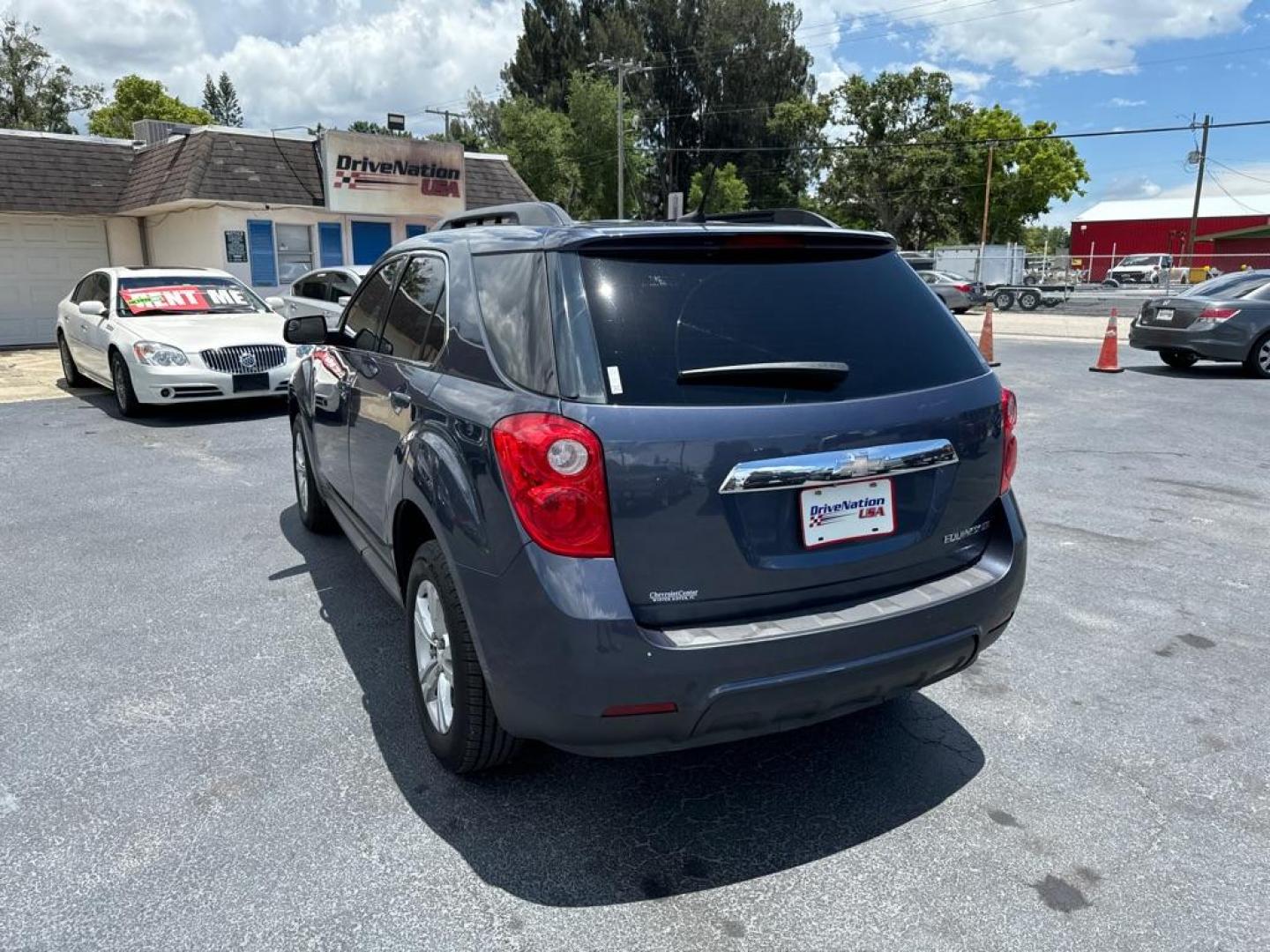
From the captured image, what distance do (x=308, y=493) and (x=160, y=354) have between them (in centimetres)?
490

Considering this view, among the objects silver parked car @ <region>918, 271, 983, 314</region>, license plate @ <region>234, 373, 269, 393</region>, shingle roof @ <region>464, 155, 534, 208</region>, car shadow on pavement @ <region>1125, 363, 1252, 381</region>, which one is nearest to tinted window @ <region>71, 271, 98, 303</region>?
license plate @ <region>234, 373, 269, 393</region>

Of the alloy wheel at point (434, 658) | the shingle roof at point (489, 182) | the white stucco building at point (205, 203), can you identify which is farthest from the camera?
the shingle roof at point (489, 182)

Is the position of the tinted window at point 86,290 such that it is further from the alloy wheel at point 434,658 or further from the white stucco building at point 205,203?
the alloy wheel at point 434,658

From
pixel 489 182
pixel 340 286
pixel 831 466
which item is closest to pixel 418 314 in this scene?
pixel 831 466

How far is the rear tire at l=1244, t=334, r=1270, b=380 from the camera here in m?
12.2

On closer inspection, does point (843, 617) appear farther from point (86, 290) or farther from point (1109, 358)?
point (1109, 358)

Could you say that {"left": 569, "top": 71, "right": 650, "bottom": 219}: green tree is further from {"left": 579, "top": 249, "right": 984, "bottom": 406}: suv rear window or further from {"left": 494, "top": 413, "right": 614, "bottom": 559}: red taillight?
{"left": 494, "top": 413, "right": 614, "bottom": 559}: red taillight

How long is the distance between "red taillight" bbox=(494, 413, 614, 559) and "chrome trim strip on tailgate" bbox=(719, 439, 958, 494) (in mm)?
331

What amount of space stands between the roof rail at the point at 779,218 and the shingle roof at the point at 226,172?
16.3 m

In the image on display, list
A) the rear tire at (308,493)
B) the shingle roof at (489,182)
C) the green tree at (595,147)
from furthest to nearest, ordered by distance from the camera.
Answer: the green tree at (595,147), the shingle roof at (489,182), the rear tire at (308,493)

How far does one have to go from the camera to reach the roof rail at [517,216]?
3070mm

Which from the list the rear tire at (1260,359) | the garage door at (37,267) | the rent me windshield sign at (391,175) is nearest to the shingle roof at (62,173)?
the garage door at (37,267)

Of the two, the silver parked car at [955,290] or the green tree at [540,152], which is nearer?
the silver parked car at [955,290]

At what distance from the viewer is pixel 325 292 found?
12031mm
